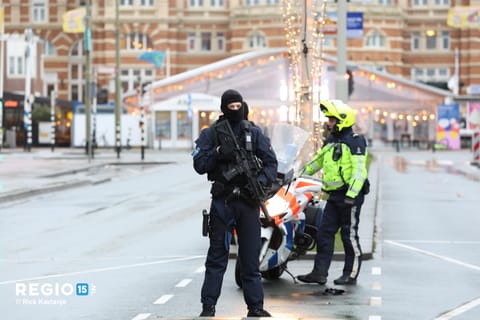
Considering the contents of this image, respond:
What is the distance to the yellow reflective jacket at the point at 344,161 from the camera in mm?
12844

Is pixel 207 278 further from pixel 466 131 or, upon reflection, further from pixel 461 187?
pixel 466 131

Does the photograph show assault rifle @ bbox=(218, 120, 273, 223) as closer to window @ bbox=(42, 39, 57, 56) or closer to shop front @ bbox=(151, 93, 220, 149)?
shop front @ bbox=(151, 93, 220, 149)

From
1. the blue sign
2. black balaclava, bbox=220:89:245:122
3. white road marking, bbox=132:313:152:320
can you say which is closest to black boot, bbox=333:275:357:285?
white road marking, bbox=132:313:152:320

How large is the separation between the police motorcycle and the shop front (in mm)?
56929

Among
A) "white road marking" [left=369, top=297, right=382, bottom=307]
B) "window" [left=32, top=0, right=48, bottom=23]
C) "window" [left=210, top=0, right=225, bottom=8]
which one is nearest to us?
"white road marking" [left=369, top=297, right=382, bottom=307]

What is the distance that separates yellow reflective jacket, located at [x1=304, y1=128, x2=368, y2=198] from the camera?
42.1ft

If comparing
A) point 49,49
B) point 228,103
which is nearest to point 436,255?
point 228,103

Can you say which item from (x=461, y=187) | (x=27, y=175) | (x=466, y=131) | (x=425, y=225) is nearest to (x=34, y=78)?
(x=466, y=131)

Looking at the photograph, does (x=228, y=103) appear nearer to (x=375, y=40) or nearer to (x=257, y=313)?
(x=257, y=313)

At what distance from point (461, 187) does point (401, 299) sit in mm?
21670
